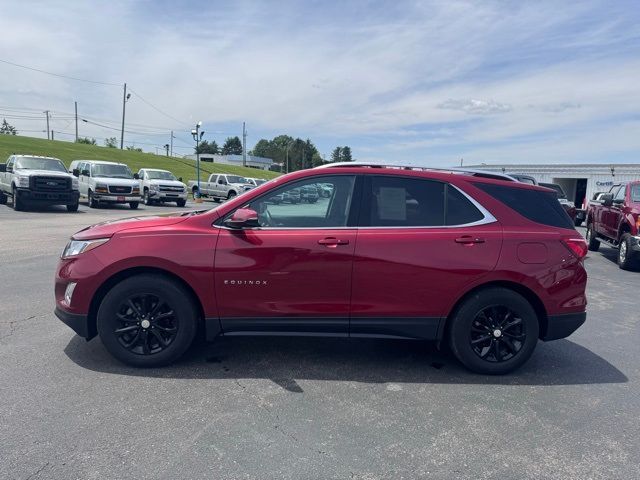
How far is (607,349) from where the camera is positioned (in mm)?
4977

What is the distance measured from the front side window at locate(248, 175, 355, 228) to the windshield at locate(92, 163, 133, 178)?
20292 mm

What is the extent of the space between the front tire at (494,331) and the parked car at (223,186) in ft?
89.0

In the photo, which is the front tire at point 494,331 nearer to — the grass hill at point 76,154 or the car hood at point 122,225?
the car hood at point 122,225

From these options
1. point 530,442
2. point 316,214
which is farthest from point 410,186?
point 530,442

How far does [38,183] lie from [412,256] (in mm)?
17710

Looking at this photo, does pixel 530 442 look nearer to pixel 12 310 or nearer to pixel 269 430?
pixel 269 430

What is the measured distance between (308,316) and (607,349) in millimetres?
3303

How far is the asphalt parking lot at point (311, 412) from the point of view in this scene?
9.23 ft

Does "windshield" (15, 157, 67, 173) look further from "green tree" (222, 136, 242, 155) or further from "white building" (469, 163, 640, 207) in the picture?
"green tree" (222, 136, 242, 155)

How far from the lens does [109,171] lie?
22.2 meters

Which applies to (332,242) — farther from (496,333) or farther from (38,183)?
(38,183)

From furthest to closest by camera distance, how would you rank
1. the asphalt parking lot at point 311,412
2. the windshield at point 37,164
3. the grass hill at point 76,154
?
the grass hill at point 76,154, the windshield at point 37,164, the asphalt parking lot at point 311,412

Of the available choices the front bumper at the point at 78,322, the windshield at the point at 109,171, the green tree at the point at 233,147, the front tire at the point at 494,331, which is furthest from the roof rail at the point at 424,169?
the green tree at the point at 233,147

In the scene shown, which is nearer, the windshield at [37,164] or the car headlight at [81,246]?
the car headlight at [81,246]
